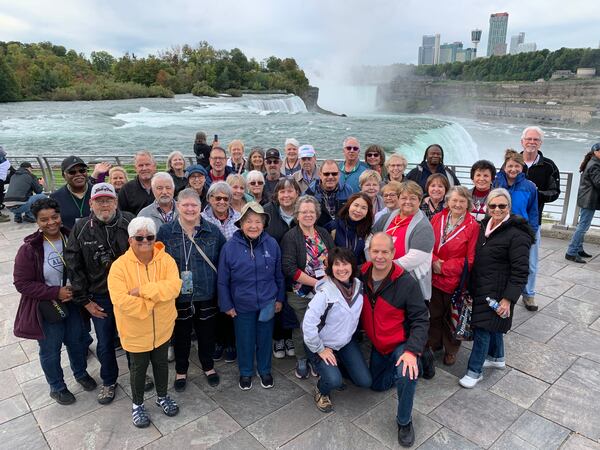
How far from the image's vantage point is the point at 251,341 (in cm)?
339

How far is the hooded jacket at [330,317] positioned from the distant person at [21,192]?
743cm

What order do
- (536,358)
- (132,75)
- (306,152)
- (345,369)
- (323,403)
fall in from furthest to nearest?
(132,75) → (306,152) → (536,358) → (345,369) → (323,403)

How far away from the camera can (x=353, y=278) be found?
305 centimetres

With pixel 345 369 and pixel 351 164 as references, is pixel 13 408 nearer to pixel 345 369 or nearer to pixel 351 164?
pixel 345 369

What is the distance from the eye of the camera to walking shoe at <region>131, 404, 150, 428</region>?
2938 millimetres

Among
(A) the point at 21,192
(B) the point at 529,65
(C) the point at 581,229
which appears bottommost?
(C) the point at 581,229

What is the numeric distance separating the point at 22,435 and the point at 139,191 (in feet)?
7.65

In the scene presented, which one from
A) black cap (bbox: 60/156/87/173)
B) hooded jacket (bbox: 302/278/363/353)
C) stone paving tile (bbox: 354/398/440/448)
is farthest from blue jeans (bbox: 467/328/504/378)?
black cap (bbox: 60/156/87/173)

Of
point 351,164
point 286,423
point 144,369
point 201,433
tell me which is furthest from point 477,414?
point 351,164

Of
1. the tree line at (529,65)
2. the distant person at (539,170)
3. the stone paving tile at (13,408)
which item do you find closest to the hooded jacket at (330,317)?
the stone paving tile at (13,408)

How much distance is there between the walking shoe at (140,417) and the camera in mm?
2938

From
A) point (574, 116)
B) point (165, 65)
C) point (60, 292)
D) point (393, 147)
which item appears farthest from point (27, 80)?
point (574, 116)

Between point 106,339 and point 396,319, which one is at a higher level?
point 396,319

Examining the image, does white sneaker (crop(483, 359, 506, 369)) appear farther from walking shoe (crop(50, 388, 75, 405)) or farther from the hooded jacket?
walking shoe (crop(50, 388, 75, 405))
